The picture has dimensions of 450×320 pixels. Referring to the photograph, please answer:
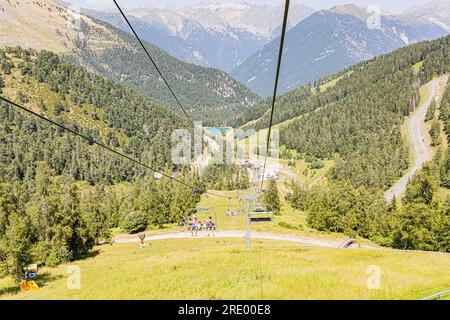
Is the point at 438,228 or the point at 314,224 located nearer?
the point at 438,228

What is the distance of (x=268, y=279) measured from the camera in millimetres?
24719

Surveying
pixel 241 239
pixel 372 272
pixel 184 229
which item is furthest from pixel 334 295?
pixel 184 229

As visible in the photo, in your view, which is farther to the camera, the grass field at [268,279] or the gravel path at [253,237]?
the gravel path at [253,237]

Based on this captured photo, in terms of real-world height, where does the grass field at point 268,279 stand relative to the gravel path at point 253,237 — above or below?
above

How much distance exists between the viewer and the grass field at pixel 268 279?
2175 centimetres

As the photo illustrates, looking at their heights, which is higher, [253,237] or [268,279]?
[268,279]

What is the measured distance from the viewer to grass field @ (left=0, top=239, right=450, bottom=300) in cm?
2175

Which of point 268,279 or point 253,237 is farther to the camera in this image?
point 253,237

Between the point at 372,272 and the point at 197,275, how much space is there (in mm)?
13147

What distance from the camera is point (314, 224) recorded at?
90125 millimetres

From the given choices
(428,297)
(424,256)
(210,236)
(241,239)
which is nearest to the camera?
(428,297)

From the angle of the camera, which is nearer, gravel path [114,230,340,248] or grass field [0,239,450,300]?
grass field [0,239,450,300]

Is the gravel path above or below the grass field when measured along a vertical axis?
below
